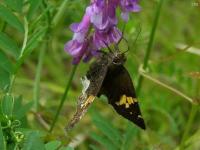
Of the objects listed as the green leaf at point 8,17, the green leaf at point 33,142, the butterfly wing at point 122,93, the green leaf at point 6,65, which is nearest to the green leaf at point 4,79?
the green leaf at point 6,65

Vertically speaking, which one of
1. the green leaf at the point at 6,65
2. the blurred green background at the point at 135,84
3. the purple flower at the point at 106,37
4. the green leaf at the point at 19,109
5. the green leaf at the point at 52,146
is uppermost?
the purple flower at the point at 106,37

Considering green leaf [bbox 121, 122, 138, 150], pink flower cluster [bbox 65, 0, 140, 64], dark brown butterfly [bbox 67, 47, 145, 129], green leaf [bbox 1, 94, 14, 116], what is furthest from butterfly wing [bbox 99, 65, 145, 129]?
green leaf [bbox 1, 94, 14, 116]

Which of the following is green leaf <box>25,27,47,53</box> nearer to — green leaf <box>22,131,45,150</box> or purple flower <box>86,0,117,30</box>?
purple flower <box>86,0,117,30</box>

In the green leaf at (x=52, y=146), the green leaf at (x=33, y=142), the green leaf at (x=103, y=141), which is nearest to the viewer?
the green leaf at (x=33, y=142)

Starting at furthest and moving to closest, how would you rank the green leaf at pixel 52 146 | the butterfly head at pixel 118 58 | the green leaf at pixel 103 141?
1. the green leaf at pixel 103 141
2. the butterfly head at pixel 118 58
3. the green leaf at pixel 52 146

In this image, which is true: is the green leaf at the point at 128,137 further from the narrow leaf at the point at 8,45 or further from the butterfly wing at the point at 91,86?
the narrow leaf at the point at 8,45

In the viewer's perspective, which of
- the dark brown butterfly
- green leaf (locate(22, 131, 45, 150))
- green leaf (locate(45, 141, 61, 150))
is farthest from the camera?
the dark brown butterfly

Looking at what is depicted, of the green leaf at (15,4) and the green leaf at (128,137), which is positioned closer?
the green leaf at (15,4)

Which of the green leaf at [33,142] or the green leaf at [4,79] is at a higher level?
the green leaf at [33,142]
